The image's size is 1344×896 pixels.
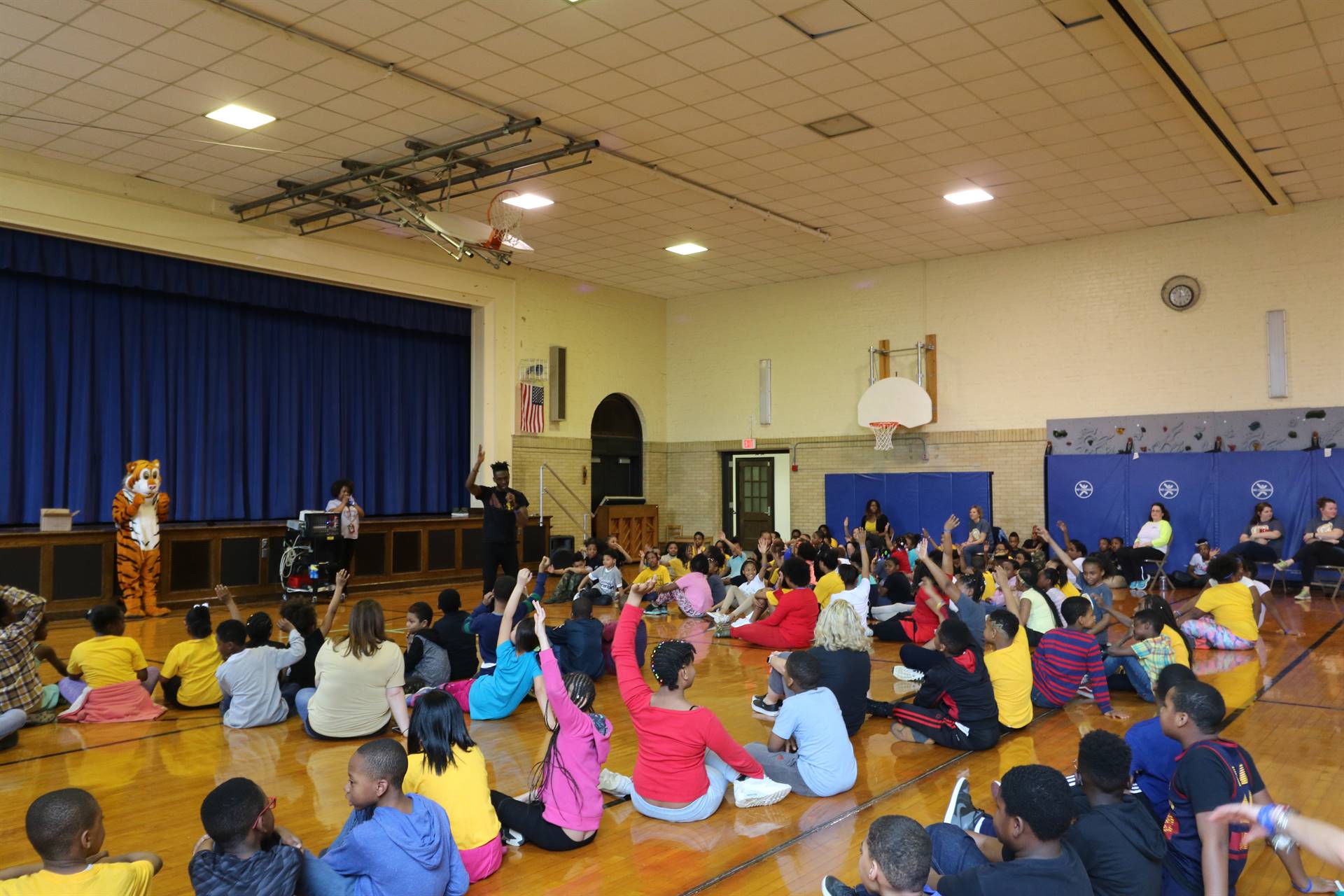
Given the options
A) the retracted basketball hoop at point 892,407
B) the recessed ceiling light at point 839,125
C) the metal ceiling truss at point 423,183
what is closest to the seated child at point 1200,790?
the recessed ceiling light at point 839,125

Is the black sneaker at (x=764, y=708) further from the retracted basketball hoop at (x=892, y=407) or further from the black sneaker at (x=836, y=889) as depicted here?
the retracted basketball hoop at (x=892, y=407)

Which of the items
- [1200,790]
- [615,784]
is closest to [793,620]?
[615,784]

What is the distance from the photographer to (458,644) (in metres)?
7.00

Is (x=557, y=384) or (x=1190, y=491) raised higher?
(x=557, y=384)

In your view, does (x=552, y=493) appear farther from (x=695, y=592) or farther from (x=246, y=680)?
(x=246, y=680)

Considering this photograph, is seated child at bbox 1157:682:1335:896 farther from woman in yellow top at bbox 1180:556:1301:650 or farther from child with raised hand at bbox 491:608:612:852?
woman in yellow top at bbox 1180:556:1301:650

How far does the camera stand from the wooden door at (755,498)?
1828cm

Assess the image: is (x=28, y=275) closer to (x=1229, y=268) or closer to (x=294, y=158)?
(x=294, y=158)

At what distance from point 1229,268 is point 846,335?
5973 millimetres

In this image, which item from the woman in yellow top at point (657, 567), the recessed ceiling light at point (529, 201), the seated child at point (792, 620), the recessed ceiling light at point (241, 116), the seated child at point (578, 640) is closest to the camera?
the seated child at point (578, 640)

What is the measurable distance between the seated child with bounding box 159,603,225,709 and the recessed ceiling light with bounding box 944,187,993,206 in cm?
1018

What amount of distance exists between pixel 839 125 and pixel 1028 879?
29.1ft

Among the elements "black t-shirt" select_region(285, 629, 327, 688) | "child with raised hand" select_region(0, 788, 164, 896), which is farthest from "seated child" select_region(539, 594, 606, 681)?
"child with raised hand" select_region(0, 788, 164, 896)

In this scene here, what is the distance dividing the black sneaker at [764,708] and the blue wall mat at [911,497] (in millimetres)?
9902
